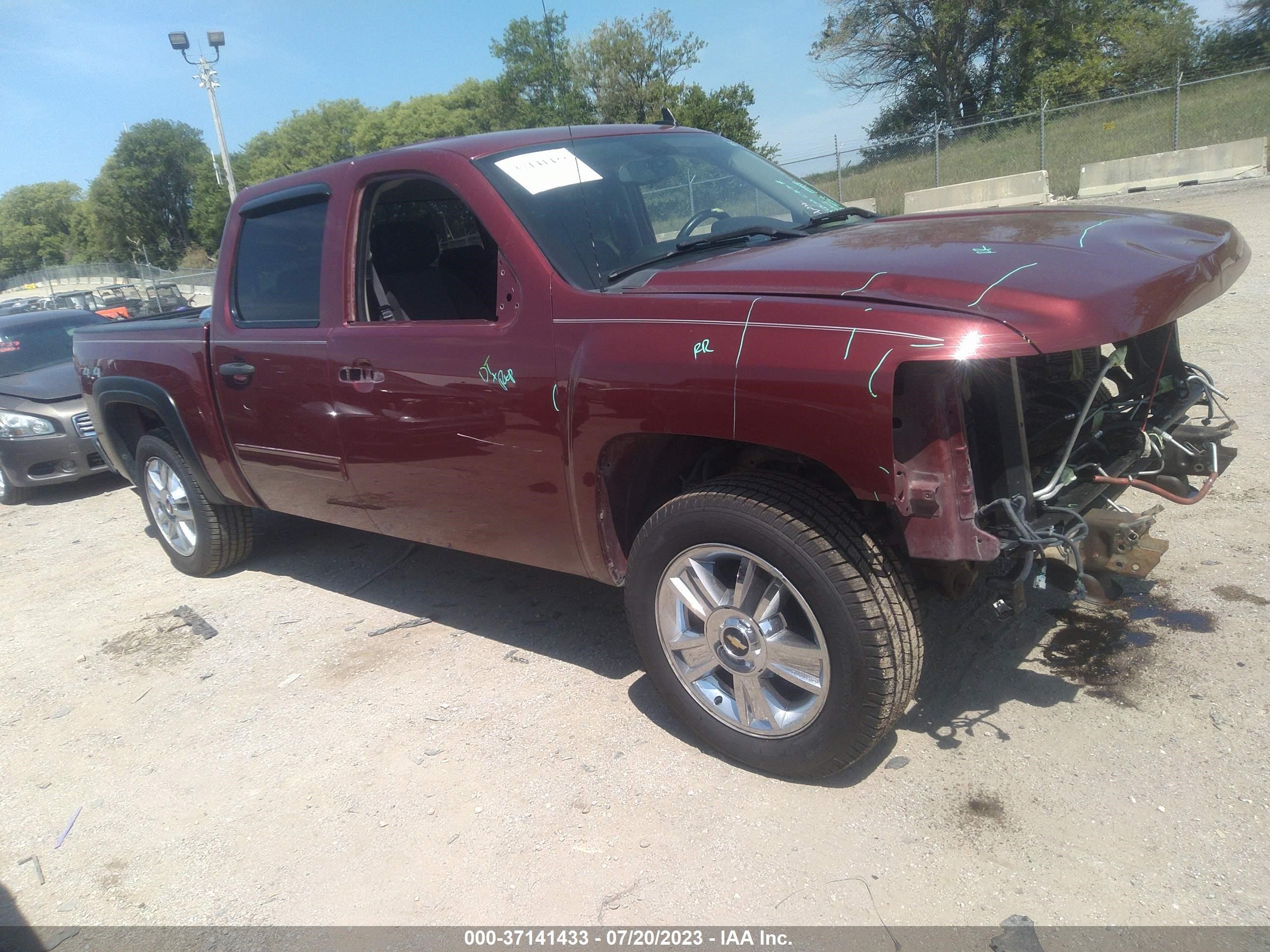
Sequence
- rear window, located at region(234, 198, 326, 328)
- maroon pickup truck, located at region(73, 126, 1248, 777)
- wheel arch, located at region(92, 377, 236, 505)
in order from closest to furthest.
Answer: maroon pickup truck, located at region(73, 126, 1248, 777), rear window, located at region(234, 198, 326, 328), wheel arch, located at region(92, 377, 236, 505)

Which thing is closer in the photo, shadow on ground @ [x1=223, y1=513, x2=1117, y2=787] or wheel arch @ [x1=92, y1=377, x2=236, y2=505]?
shadow on ground @ [x1=223, y1=513, x2=1117, y2=787]

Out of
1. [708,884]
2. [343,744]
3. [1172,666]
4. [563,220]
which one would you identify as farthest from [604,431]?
[1172,666]

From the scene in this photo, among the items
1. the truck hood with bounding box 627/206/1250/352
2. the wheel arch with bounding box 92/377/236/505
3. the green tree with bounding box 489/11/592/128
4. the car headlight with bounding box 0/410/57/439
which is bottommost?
the car headlight with bounding box 0/410/57/439

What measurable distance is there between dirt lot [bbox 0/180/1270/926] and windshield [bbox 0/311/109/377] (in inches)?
204

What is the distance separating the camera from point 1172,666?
3.15 meters

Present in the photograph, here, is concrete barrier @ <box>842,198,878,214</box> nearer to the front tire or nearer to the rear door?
the rear door

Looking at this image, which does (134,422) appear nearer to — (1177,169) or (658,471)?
(658,471)

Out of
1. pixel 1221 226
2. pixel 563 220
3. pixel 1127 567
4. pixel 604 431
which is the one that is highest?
pixel 563 220

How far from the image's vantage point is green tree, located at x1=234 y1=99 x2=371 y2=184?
87.2 m

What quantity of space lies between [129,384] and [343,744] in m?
2.76

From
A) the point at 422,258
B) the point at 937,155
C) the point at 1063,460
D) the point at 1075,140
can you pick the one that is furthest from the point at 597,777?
the point at 1075,140

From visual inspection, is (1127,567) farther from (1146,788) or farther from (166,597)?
(166,597)

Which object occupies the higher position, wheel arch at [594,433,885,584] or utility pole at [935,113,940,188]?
utility pole at [935,113,940,188]

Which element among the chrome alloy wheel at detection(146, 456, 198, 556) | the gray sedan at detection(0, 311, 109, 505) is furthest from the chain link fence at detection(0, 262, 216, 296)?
the chrome alloy wheel at detection(146, 456, 198, 556)
